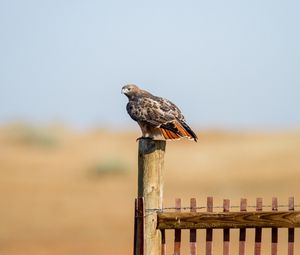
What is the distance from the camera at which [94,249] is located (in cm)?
2033

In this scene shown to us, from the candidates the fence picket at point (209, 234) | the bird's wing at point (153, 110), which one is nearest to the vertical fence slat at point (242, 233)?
the fence picket at point (209, 234)

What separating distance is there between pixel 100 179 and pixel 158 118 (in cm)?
1962

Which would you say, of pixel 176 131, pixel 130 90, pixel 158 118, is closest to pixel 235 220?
pixel 176 131

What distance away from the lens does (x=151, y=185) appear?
9.27 metres

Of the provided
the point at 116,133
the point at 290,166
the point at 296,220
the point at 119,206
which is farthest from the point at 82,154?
the point at 296,220

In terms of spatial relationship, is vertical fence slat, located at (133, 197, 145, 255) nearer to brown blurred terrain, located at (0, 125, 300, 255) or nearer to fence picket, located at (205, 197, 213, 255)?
fence picket, located at (205, 197, 213, 255)

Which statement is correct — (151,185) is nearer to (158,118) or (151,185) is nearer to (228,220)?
(228,220)

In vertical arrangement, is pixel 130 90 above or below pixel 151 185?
above

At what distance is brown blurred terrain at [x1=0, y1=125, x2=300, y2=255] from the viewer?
873 inches

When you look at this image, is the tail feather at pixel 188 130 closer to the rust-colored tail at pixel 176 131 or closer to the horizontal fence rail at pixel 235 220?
the rust-colored tail at pixel 176 131

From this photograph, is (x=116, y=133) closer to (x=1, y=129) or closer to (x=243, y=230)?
(x=1, y=129)

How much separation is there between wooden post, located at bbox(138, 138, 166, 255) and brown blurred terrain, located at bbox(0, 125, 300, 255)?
33.9 feet

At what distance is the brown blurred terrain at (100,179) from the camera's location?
22.2m

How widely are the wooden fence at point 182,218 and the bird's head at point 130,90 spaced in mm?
3363
